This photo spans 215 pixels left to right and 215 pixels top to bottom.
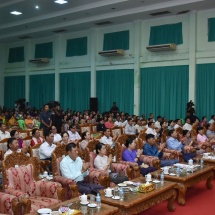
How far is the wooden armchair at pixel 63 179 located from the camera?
4.39 metres

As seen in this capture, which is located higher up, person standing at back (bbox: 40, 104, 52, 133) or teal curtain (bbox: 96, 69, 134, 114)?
teal curtain (bbox: 96, 69, 134, 114)

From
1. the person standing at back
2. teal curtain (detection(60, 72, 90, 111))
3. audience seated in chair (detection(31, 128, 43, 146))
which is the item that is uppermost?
teal curtain (detection(60, 72, 90, 111))

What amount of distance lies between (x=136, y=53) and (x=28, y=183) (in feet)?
32.5

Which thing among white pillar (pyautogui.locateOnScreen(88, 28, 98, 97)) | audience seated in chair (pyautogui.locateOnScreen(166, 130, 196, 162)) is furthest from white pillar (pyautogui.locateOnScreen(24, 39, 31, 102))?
audience seated in chair (pyautogui.locateOnScreen(166, 130, 196, 162))

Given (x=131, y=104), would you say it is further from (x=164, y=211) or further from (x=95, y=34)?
(x=164, y=211)

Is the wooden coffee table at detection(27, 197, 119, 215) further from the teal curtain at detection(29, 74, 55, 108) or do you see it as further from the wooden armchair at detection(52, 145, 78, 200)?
the teal curtain at detection(29, 74, 55, 108)

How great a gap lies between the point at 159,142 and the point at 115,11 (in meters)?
6.37

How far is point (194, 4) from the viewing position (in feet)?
36.5

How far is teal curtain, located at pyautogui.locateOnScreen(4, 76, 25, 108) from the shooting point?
62.9ft

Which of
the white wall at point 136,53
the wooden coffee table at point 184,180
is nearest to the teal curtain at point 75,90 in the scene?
the white wall at point 136,53

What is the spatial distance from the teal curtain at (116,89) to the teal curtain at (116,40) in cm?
99

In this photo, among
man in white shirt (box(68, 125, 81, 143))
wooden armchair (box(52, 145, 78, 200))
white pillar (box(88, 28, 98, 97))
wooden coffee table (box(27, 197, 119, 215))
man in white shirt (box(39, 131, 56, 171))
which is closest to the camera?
wooden coffee table (box(27, 197, 119, 215))

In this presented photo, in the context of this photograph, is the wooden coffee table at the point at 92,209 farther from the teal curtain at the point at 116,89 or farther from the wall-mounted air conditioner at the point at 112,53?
the wall-mounted air conditioner at the point at 112,53

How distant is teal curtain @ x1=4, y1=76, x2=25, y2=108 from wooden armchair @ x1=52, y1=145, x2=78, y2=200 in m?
14.4
